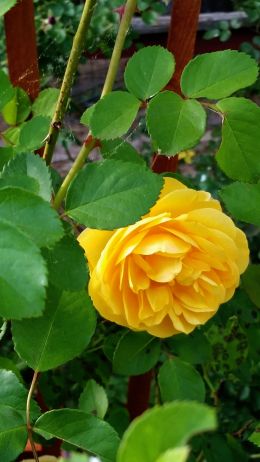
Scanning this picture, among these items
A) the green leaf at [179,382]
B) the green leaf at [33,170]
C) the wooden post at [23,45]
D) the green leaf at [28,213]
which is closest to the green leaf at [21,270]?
the green leaf at [28,213]

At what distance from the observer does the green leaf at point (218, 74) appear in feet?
1.81

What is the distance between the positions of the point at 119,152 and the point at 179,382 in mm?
219

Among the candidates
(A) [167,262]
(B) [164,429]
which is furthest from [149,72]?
(B) [164,429]

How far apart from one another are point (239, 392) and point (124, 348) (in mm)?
553

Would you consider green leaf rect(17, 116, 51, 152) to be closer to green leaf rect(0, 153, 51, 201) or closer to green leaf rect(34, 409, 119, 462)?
green leaf rect(0, 153, 51, 201)

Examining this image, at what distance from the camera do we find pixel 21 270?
0.36 m

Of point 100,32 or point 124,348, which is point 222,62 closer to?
point 124,348

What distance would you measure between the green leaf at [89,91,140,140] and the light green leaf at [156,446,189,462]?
35 centimetres

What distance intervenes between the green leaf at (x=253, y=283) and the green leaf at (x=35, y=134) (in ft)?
0.80

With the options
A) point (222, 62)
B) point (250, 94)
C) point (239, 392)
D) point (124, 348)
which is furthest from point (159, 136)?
point (250, 94)

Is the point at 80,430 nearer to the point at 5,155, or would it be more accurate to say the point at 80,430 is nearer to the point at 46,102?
the point at 5,155

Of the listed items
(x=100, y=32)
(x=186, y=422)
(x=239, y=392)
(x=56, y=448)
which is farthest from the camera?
(x=100, y=32)

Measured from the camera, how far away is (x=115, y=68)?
1.99ft

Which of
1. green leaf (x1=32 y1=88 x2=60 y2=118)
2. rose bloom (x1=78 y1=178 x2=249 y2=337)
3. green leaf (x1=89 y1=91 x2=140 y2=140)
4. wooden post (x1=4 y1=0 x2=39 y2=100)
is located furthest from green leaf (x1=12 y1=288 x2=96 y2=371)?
wooden post (x1=4 y1=0 x2=39 y2=100)
